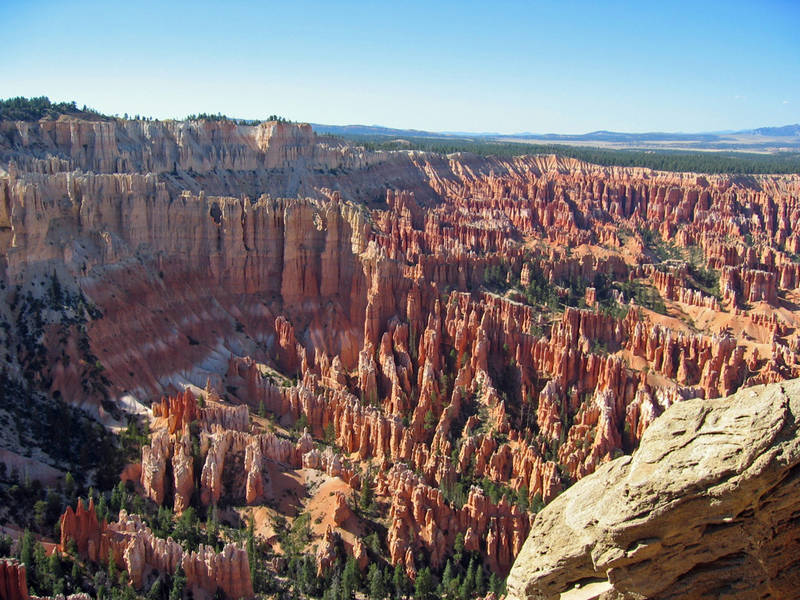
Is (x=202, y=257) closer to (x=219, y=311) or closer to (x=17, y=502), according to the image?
(x=219, y=311)

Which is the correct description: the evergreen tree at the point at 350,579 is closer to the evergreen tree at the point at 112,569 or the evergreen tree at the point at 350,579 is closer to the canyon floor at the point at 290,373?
the canyon floor at the point at 290,373

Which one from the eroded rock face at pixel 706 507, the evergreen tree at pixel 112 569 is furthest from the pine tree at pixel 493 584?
the eroded rock face at pixel 706 507

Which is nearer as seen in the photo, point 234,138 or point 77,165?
point 77,165

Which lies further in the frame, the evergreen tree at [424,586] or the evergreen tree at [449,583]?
the evergreen tree at [449,583]

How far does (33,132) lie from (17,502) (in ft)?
140

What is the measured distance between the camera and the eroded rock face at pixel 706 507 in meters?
9.59

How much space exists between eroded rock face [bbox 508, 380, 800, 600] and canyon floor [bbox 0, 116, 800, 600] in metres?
0.85

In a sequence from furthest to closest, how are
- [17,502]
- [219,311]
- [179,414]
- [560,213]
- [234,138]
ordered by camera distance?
[560,213] → [234,138] → [219,311] → [179,414] → [17,502]

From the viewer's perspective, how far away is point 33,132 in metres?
61.3

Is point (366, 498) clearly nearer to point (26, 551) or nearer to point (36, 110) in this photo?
point (26, 551)

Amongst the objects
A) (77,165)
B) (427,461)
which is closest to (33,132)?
(77,165)

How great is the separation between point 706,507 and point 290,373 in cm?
4131

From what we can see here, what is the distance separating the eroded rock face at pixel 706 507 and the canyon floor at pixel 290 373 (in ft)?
2.79

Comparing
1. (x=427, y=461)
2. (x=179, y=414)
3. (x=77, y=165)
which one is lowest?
(x=427, y=461)
